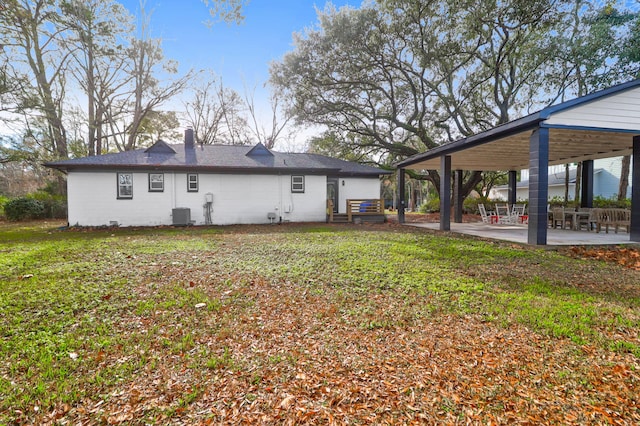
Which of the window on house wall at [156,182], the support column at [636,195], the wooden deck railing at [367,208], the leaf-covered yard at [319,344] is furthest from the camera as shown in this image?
the wooden deck railing at [367,208]

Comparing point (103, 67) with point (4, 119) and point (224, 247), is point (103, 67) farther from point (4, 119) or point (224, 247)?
point (224, 247)

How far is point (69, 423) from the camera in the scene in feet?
5.85

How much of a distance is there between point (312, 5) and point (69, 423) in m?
20.3

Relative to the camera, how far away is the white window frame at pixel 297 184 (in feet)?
47.0

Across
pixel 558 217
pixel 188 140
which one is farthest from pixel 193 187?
pixel 558 217

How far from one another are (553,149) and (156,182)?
1615 centimetres

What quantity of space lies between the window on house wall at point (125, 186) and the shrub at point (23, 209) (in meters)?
6.98

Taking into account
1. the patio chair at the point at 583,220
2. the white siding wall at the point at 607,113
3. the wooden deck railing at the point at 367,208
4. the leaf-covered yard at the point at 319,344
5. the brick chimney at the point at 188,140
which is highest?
the brick chimney at the point at 188,140

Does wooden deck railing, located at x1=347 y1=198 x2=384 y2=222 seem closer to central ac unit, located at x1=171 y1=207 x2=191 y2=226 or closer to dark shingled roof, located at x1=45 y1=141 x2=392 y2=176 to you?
dark shingled roof, located at x1=45 y1=141 x2=392 y2=176

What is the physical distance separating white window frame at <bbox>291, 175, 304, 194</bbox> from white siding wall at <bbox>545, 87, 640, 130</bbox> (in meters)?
9.83

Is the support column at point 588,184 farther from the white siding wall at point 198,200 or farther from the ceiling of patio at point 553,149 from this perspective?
the white siding wall at point 198,200

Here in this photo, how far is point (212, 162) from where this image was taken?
1347cm

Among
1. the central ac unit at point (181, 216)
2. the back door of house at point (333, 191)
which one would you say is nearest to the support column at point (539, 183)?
the back door of house at point (333, 191)

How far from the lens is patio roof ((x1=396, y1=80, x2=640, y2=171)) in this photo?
7051 millimetres
